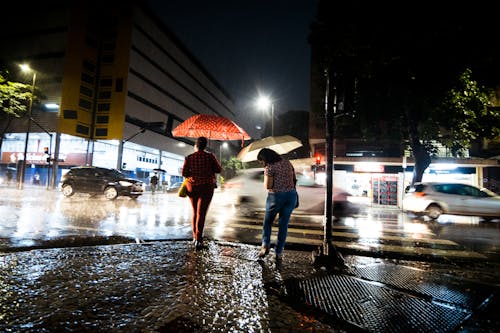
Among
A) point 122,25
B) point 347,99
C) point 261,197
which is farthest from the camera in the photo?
point 122,25

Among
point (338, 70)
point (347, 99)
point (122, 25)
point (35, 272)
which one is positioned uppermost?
point (122, 25)

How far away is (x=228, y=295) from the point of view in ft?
9.04

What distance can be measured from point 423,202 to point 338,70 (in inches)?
398

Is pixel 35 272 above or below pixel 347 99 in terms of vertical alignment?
below

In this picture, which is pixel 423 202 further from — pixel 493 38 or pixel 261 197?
pixel 493 38

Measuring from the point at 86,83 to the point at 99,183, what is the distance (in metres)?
29.5

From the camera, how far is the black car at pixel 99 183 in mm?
14961

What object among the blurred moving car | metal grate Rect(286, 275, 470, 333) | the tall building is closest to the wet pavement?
metal grate Rect(286, 275, 470, 333)

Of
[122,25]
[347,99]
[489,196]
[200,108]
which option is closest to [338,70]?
[347,99]

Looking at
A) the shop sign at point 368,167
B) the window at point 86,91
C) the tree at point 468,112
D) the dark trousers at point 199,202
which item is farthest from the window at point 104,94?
the dark trousers at point 199,202

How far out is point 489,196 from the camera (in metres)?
11.5

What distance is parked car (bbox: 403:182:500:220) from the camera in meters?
11.3

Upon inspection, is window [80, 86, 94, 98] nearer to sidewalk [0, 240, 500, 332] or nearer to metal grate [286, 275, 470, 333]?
sidewalk [0, 240, 500, 332]

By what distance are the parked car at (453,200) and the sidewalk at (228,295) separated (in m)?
8.78
